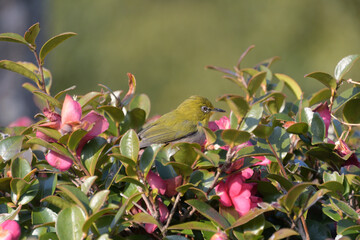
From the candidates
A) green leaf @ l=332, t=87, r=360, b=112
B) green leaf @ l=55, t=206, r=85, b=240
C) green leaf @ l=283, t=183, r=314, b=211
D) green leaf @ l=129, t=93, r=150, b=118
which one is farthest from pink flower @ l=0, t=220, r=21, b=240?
green leaf @ l=332, t=87, r=360, b=112

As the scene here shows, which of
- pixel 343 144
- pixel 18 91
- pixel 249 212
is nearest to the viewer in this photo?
pixel 249 212

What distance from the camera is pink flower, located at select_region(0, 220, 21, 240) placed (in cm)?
128

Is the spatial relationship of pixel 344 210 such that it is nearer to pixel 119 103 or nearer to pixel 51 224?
pixel 51 224

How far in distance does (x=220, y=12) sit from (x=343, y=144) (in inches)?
414

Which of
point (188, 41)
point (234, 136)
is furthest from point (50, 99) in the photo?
point (188, 41)

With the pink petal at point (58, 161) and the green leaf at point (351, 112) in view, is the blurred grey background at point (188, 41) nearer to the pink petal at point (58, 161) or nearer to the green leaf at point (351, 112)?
the green leaf at point (351, 112)

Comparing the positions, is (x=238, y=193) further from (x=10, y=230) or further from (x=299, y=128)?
(x=10, y=230)

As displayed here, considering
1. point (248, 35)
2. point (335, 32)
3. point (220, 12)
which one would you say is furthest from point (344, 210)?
point (220, 12)

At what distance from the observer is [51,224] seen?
1.28 metres

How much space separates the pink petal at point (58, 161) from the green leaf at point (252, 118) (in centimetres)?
55

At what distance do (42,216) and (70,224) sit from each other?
0.17 meters

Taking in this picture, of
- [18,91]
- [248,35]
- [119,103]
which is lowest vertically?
[248,35]

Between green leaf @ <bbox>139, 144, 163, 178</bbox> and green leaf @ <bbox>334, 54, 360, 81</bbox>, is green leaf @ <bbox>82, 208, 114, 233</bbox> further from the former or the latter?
green leaf @ <bbox>334, 54, 360, 81</bbox>

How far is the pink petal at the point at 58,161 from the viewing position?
56.7 inches
